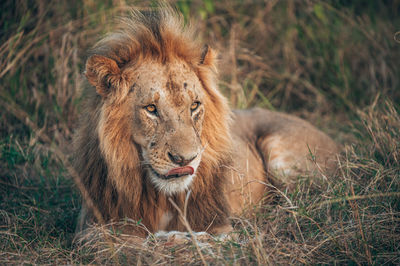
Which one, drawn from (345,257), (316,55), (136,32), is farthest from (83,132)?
(316,55)

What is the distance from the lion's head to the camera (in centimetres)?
266

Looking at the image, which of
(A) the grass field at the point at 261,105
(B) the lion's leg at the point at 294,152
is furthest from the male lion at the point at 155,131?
(B) the lion's leg at the point at 294,152

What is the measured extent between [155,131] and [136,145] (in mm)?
200

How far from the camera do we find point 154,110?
2.74m

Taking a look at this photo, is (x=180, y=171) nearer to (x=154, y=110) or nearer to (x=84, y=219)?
(x=154, y=110)

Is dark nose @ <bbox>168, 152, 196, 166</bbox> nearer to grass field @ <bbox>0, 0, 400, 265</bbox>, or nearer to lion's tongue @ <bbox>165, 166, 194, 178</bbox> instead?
lion's tongue @ <bbox>165, 166, 194, 178</bbox>

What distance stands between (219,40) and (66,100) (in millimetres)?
2721

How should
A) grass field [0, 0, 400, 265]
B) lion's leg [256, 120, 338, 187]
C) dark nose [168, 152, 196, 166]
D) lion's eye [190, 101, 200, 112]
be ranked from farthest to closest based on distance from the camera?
lion's leg [256, 120, 338, 187] → lion's eye [190, 101, 200, 112] → grass field [0, 0, 400, 265] → dark nose [168, 152, 196, 166]

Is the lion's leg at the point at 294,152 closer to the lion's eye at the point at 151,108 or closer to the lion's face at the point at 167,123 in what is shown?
the lion's face at the point at 167,123

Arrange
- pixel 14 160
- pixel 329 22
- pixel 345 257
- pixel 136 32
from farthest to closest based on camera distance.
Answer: pixel 329 22 < pixel 14 160 < pixel 136 32 < pixel 345 257

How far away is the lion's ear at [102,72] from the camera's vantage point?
Answer: 2.71 metres

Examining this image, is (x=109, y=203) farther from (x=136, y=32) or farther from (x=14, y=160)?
(x=14, y=160)

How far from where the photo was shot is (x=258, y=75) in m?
6.54

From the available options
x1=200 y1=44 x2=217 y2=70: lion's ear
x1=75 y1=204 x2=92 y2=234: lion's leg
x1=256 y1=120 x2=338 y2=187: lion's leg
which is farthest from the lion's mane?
x1=256 y1=120 x2=338 y2=187: lion's leg
